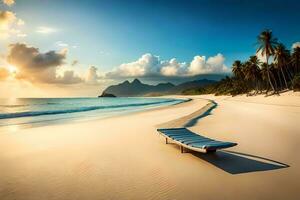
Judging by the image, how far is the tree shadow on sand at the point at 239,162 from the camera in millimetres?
6535

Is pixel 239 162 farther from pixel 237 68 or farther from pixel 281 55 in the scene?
pixel 237 68

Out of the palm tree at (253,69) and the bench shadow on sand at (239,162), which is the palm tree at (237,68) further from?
the bench shadow on sand at (239,162)

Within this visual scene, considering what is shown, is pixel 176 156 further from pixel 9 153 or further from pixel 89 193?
pixel 9 153

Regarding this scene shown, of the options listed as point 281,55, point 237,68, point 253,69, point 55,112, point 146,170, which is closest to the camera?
point 146,170

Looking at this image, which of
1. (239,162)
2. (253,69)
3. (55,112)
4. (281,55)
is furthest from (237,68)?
(239,162)

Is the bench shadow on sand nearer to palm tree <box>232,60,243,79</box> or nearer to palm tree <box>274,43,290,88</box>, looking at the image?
palm tree <box>274,43,290,88</box>

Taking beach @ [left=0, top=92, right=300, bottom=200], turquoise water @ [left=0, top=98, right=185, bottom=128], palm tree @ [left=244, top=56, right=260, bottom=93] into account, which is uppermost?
palm tree @ [left=244, top=56, right=260, bottom=93]

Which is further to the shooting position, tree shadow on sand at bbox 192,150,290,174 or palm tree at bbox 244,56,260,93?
palm tree at bbox 244,56,260,93

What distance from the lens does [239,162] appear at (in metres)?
7.20

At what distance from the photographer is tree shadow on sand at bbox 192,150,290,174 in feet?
21.4

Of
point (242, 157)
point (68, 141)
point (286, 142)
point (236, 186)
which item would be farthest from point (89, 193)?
point (286, 142)

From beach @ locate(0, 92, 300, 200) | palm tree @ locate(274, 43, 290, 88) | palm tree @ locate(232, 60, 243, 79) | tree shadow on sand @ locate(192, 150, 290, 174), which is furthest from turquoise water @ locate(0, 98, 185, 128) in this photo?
palm tree @ locate(232, 60, 243, 79)

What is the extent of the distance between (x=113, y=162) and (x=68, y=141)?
13.8 feet

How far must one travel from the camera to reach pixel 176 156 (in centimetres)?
795
